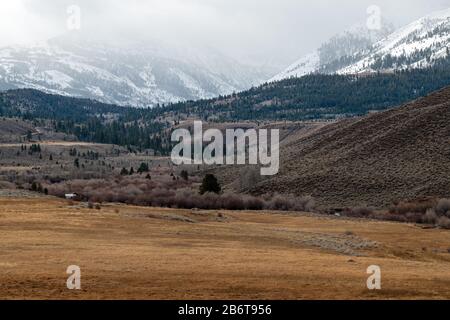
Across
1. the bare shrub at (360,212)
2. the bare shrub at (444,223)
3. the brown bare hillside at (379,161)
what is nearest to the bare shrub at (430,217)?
the bare shrub at (444,223)

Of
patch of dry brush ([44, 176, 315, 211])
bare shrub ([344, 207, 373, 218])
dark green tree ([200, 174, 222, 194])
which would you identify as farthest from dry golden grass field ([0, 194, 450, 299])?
dark green tree ([200, 174, 222, 194])

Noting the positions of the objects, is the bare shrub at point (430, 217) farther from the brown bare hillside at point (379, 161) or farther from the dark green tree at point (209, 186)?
the dark green tree at point (209, 186)

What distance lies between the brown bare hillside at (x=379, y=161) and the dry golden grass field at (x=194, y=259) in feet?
131

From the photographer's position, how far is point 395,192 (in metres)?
107

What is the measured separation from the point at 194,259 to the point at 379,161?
3534 inches

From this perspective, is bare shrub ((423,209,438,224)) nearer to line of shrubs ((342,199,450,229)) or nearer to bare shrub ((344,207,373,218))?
line of shrubs ((342,199,450,229))

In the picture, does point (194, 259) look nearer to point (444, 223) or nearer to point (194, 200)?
point (444, 223)

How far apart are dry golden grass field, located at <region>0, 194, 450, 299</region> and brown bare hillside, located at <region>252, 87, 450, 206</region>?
131 ft

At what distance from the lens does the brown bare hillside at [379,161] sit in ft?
357

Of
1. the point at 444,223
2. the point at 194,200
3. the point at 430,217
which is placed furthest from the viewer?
the point at 194,200

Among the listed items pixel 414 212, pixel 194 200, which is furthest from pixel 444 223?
pixel 194 200

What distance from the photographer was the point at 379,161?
122375 millimetres

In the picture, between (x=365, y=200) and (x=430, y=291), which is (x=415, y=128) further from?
(x=430, y=291)
